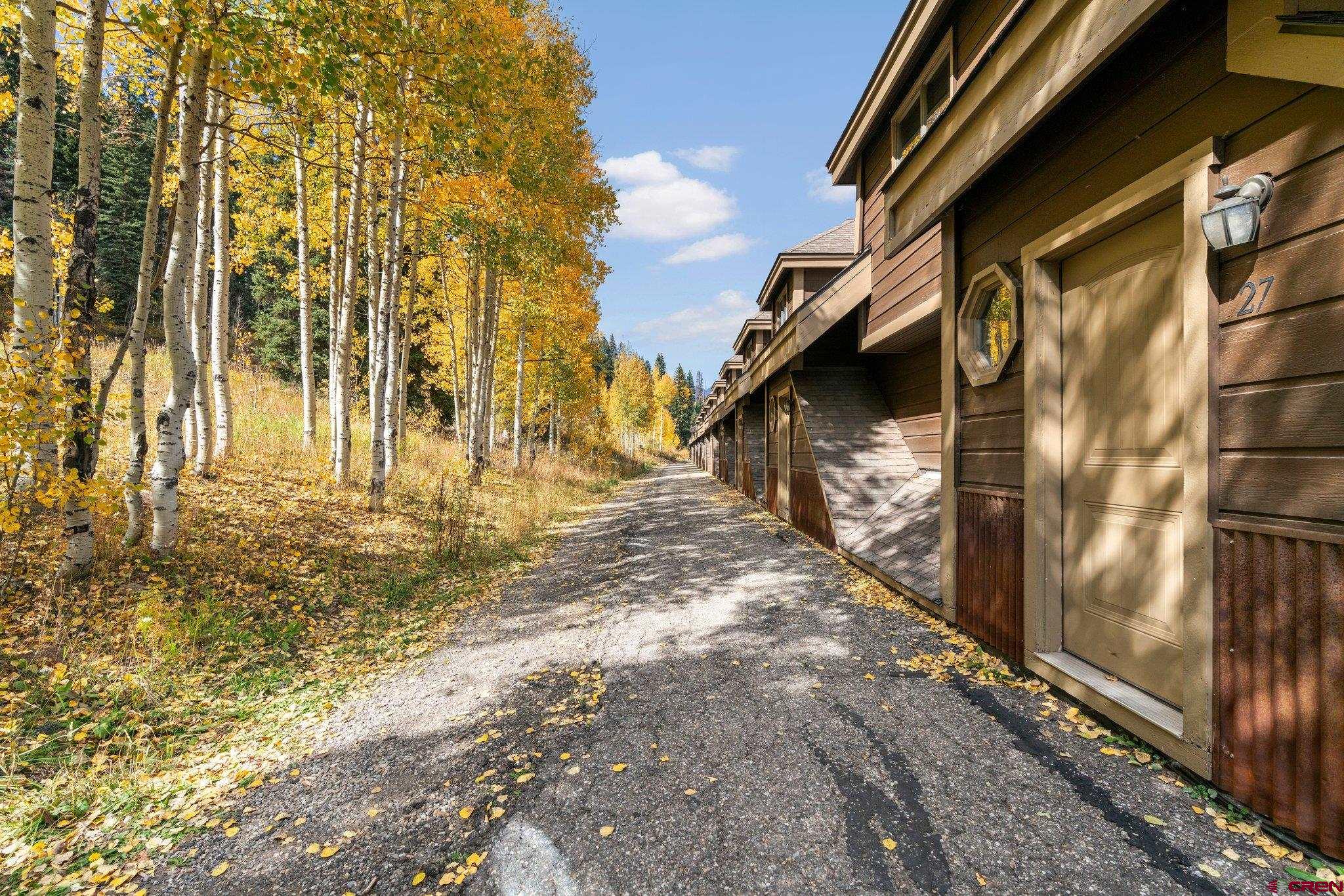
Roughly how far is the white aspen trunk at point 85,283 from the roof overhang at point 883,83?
807 centimetres

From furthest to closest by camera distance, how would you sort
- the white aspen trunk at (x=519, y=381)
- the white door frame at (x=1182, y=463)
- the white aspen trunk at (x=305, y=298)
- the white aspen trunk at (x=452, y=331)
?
the white aspen trunk at (x=519, y=381) < the white aspen trunk at (x=452, y=331) < the white aspen trunk at (x=305, y=298) < the white door frame at (x=1182, y=463)

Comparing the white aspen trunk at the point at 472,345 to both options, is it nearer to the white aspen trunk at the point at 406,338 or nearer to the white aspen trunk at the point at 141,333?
the white aspen trunk at the point at 406,338

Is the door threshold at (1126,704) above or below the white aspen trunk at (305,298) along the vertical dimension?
below

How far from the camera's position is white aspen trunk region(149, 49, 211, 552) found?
193 inches

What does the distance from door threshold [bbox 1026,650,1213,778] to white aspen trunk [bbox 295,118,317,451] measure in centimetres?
1179

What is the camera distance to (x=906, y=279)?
22.3ft

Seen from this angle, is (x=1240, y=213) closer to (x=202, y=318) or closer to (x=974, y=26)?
(x=974, y=26)

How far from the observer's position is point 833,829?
2.30 m

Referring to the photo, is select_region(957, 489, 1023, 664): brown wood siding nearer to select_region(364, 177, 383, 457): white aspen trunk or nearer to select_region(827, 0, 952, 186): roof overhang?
select_region(827, 0, 952, 186): roof overhang

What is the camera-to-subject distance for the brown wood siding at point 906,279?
602 centimetres

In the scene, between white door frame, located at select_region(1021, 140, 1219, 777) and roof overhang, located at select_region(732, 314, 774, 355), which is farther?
roof overhang, located at select_region(732, 314, 774, 355)

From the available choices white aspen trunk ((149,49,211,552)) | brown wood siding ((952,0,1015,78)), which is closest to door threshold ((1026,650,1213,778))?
brown wood siding ((952,0,1015,78))

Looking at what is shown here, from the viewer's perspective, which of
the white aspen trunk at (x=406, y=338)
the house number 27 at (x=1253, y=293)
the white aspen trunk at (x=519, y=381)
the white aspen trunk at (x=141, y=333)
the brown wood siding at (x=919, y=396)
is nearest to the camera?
the house number 27 at (x=1253, y=293)

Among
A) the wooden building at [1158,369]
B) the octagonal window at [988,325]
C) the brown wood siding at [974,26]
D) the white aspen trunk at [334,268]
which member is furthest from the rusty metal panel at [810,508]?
the white aspen trunk at [334,268]
